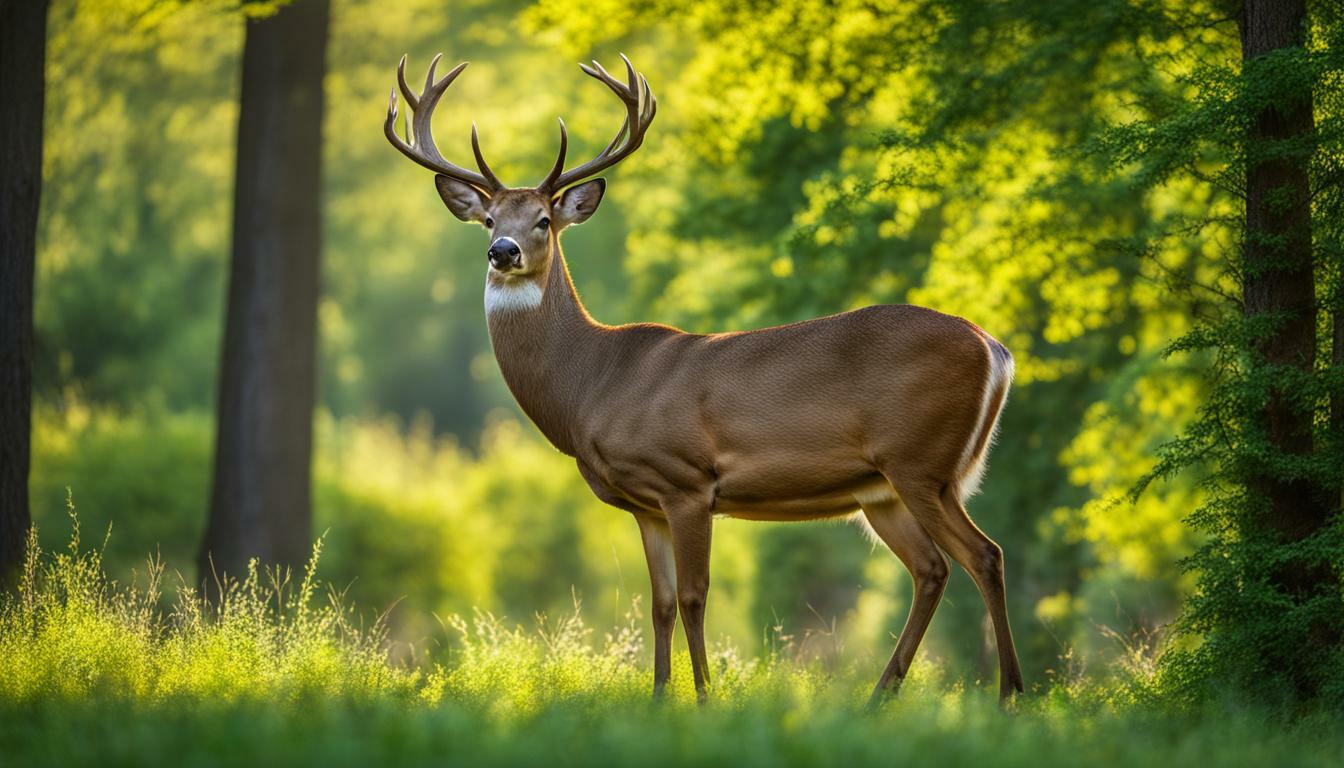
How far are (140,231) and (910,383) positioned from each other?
2293 centimetres

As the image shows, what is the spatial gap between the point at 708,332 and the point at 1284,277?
21.2ft

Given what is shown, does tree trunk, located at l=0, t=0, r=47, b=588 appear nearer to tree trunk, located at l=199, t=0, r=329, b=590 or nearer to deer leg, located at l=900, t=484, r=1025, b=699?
tree trunk, located at l=199, t=0, r=329, b=590

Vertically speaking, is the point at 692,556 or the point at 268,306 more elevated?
the point at 268,306

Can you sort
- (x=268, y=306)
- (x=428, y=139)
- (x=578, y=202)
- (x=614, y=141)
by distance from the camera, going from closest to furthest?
1. (x=614, y=141)
2. (x=578, y=202)
3. (x=428, y=139)
4. (x=268, y=306)

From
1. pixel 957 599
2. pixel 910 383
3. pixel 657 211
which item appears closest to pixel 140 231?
pixel 657 211

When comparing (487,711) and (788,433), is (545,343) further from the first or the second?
(487,711)

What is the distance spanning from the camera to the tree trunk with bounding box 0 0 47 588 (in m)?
8.20

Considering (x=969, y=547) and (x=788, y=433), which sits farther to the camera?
(x=788, y=433)

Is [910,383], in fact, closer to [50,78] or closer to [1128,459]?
[1128,459]

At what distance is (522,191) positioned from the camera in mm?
7938

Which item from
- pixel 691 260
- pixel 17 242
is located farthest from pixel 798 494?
pixel 691 260

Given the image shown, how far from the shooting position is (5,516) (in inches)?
323

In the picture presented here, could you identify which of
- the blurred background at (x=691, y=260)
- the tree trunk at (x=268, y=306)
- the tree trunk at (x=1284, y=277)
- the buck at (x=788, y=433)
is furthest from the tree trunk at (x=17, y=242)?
the tree trunk at (x=1284, y=277)

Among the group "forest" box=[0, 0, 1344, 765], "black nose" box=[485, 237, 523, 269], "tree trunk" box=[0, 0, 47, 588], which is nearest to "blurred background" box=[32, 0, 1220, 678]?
"forest" box=[0, 0, 1344, 765]
